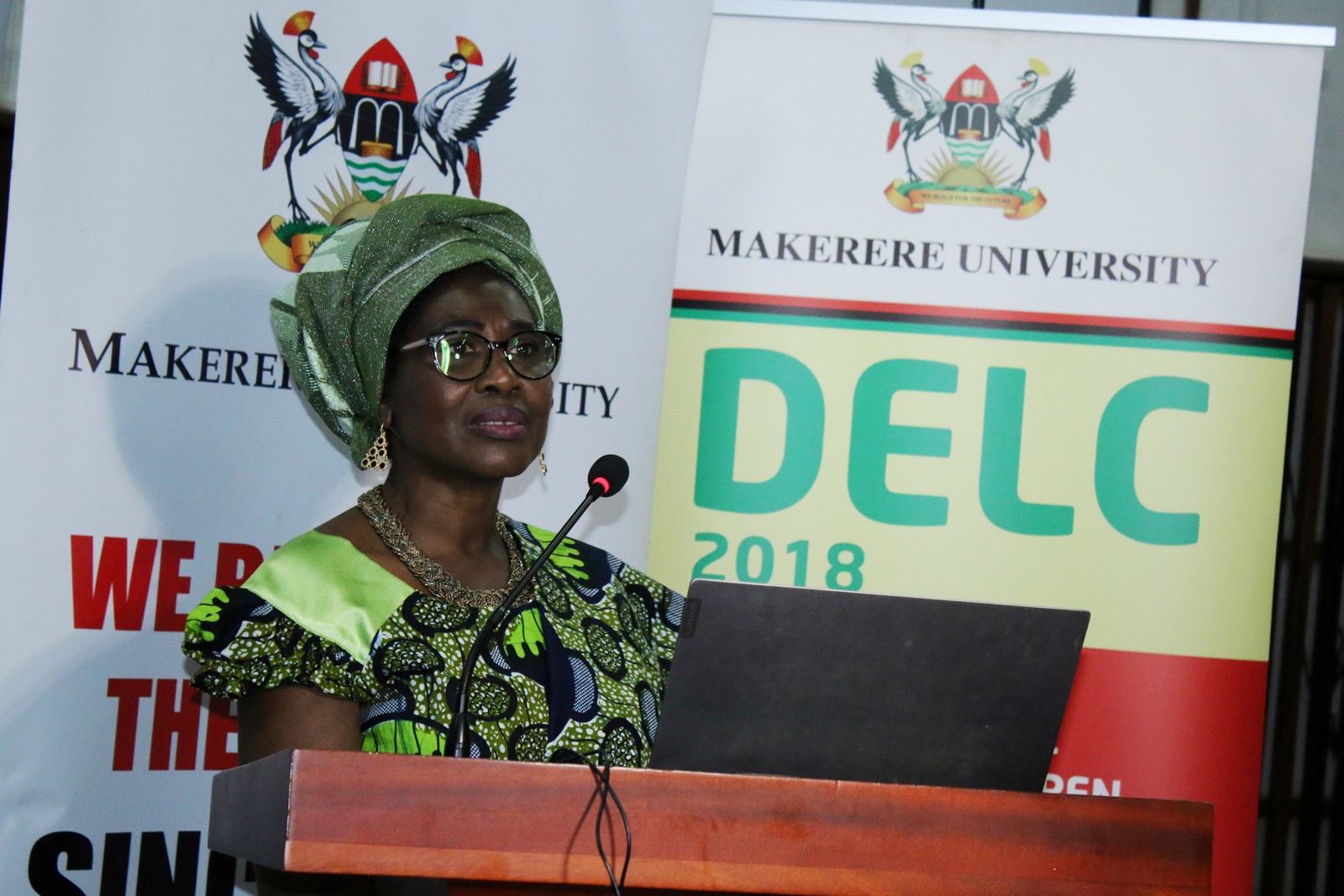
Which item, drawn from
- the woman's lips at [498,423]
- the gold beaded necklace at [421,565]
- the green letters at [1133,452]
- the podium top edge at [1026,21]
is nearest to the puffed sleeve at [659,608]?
the gold beaded necklace at [421,565]

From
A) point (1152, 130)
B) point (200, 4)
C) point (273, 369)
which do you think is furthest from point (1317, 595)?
point (200, 4)

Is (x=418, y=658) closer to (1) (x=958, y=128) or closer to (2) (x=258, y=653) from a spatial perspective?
(2) (x=258, y=653)

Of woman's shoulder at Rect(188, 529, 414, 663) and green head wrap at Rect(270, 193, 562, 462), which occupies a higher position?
green head wrap at Rect(270, 193, 562, 462)

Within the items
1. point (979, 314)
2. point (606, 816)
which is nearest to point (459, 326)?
point (606, 816)

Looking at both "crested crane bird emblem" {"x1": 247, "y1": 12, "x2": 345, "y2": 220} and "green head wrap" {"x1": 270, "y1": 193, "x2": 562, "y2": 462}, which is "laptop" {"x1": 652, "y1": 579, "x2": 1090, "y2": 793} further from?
"crested crane bird emblem" {"x1": 247, "y1": 12, "x2": 345, "y2": 220}

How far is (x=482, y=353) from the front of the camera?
2111 mm

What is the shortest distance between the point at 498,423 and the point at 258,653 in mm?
529

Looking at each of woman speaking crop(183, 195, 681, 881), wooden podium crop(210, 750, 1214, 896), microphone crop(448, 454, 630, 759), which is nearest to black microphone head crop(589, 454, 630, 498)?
microphone crop(448, 454, 630, 759)

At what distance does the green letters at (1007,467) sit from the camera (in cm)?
297

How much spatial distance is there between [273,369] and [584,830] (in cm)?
180

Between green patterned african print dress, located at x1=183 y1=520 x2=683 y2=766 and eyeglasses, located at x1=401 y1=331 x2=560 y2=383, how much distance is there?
321mm

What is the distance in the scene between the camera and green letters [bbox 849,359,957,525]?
2.99 meters

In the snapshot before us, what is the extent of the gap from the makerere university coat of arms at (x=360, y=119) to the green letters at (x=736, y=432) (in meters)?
0.69

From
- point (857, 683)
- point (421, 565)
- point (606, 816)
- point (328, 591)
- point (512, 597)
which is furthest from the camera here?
point (421, 565)
